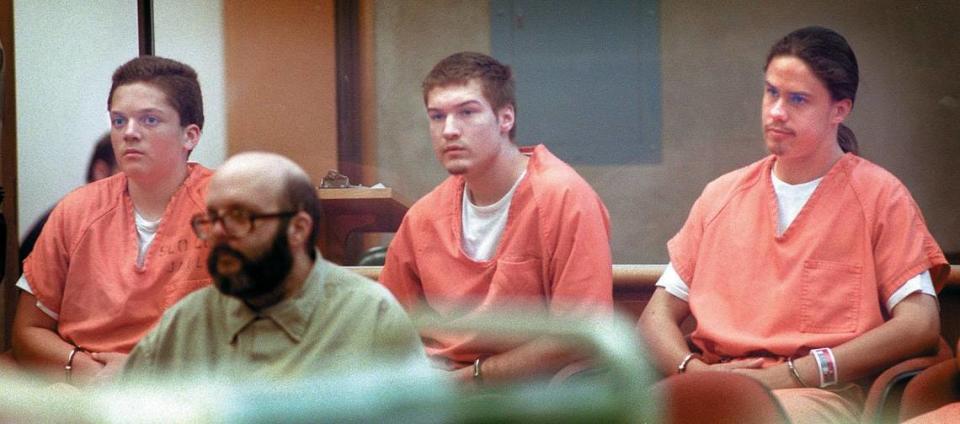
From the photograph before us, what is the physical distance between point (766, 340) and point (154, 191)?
1029 mm

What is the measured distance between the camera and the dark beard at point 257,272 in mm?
1371

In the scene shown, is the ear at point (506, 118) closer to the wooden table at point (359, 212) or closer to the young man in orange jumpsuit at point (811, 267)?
the wooden table at point (359, 212)

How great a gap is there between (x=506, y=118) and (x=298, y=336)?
89 centimetres

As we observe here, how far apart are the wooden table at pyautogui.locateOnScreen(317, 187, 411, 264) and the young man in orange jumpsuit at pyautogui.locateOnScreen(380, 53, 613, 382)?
90mm

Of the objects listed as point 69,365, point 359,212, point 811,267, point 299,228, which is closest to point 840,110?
point 811,267

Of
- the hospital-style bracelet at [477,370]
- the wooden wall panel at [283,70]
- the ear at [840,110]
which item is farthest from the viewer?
the wooden wall panel at [283,70]

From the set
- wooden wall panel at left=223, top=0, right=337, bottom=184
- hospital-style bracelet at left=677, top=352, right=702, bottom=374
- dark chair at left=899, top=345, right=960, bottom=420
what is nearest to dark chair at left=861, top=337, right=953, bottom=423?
dark chair at left=899, top=345, right=960, bottom=420

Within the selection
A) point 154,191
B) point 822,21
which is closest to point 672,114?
point 822,21

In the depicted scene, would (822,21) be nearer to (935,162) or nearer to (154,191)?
(935,162)

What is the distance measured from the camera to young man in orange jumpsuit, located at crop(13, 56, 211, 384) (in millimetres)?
1951

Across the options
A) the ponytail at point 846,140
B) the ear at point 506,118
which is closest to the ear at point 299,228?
the ear at point 506,118

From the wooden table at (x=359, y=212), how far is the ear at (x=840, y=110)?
0.77 metres

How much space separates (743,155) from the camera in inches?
109

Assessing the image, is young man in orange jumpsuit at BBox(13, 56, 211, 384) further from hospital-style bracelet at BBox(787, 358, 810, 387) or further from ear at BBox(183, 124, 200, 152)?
hospital-style bracelet at BBox(787, 358, 810, 387)
